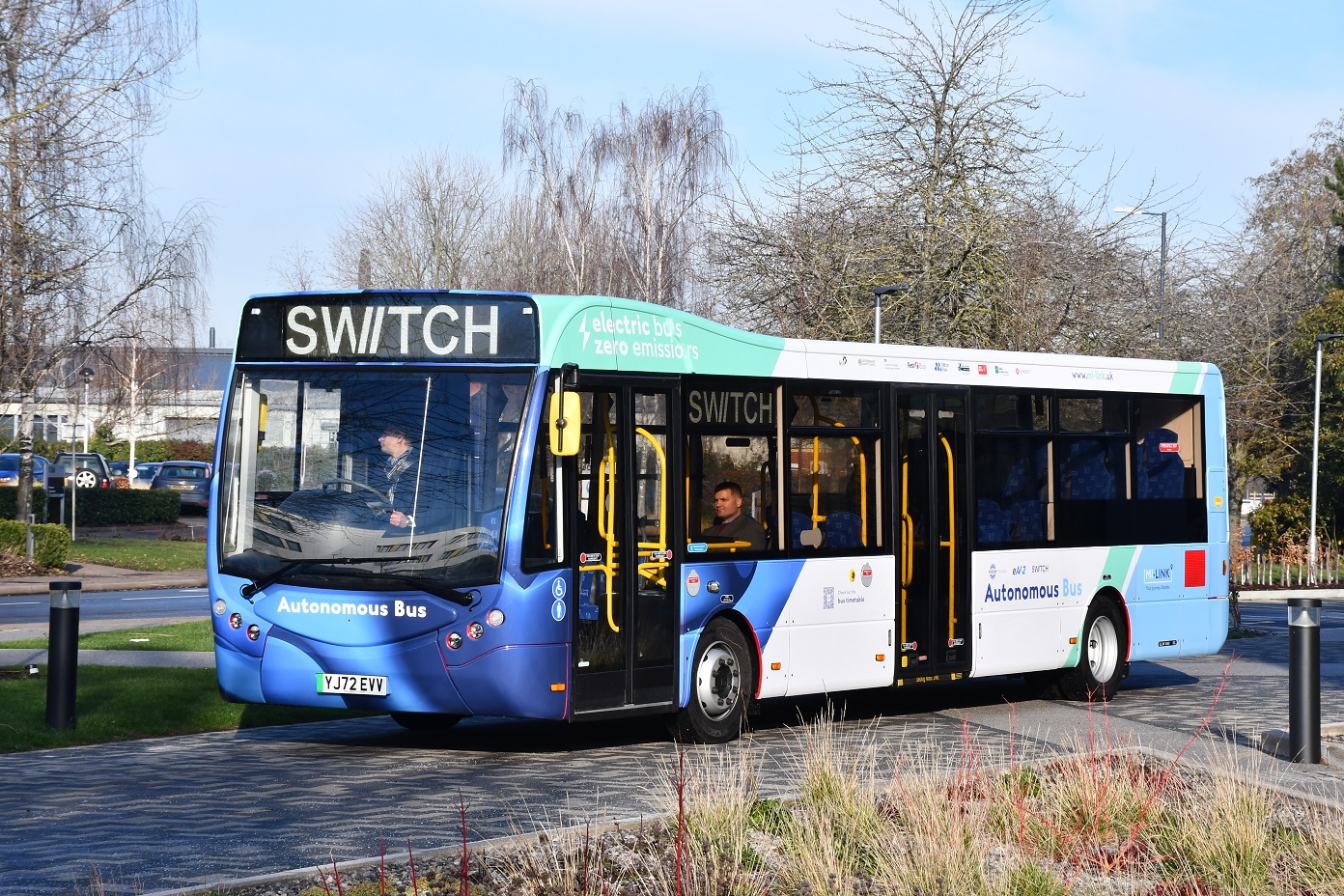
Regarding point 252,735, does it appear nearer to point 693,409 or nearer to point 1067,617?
point 693,409

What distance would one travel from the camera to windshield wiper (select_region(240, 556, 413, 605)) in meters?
11.5

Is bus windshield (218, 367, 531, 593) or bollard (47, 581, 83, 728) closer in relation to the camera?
bus windshield (218, 367, 531, 593)

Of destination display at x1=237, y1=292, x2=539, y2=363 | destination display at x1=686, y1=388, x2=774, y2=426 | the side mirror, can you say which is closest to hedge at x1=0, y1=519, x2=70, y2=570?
destination display at x1=237, y1=292, x2=539, y2=363

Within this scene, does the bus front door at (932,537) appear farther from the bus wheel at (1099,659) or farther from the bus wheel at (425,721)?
the bus wheel at (425,721)

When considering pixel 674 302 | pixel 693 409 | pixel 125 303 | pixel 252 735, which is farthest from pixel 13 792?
pixel 674 302

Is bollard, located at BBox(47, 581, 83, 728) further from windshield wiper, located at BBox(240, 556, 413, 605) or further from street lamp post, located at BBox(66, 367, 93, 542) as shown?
street lamp post, located at BBox(66, 367, 93, 542)

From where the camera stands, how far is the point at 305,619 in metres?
11.6

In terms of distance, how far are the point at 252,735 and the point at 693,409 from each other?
3.98 metres

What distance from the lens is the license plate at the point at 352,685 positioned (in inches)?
452

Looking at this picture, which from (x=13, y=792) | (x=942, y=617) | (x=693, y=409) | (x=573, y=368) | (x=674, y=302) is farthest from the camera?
(x=674, y=302)

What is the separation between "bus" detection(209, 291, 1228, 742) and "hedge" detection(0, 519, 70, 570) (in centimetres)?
2240

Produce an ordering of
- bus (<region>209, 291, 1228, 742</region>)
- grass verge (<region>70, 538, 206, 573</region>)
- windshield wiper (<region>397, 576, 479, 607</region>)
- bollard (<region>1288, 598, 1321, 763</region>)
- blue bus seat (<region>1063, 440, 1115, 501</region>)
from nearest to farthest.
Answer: windshield wiper (<region>397, 576, 479, 607</region>), bus (<region>209, 291, 1228, 742</region>), bollard (<region>1288, 598, 1321, 763</region>), blue bus seat (<region>1063, 440, 1115, 501</region>), grass verge (<region>70, 538, 206, 573</region>)

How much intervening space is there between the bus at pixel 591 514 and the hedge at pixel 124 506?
34855 millimetres

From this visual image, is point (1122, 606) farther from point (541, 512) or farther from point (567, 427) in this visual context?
point (567, 427)
